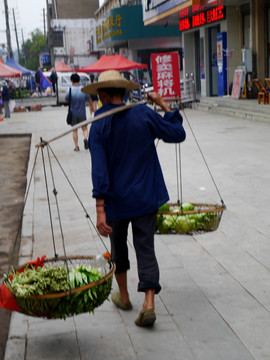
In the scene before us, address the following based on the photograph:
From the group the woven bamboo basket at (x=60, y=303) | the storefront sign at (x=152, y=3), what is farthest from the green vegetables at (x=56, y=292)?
the storefront sign at (x=152, y=3)

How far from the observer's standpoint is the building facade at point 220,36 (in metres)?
20.4

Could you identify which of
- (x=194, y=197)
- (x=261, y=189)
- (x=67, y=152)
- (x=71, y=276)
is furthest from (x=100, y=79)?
(x=67, y=152)

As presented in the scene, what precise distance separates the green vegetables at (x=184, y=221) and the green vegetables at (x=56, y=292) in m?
1.25

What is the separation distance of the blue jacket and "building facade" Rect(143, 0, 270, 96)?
17.0m

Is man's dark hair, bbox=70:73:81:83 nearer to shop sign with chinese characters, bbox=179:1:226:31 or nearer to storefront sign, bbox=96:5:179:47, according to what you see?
shop sign with chinese characters, bbox=179:1:226:31

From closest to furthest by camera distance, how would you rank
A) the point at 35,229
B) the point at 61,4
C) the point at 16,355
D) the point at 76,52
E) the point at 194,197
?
the point at 16,355
the point at 35,229
the point at 194,197
the point at 76,52
the point at 61,4

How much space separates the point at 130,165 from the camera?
378 centimetres

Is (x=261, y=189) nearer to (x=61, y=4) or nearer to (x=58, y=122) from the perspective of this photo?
(x=58, y=122)

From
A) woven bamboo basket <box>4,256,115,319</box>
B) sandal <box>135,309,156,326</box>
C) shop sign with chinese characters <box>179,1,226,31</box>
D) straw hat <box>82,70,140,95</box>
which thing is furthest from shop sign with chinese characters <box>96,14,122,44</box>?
woven bamboo basket <box>4,256,115,319</box>

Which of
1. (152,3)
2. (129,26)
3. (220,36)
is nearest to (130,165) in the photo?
(220,36)

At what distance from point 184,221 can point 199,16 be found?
2158cm

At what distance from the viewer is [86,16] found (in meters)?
78.9

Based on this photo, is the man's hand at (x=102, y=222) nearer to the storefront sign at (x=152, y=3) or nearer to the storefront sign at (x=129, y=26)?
the storefront sign at (x=152, y=3)

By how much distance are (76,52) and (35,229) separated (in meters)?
64.3
